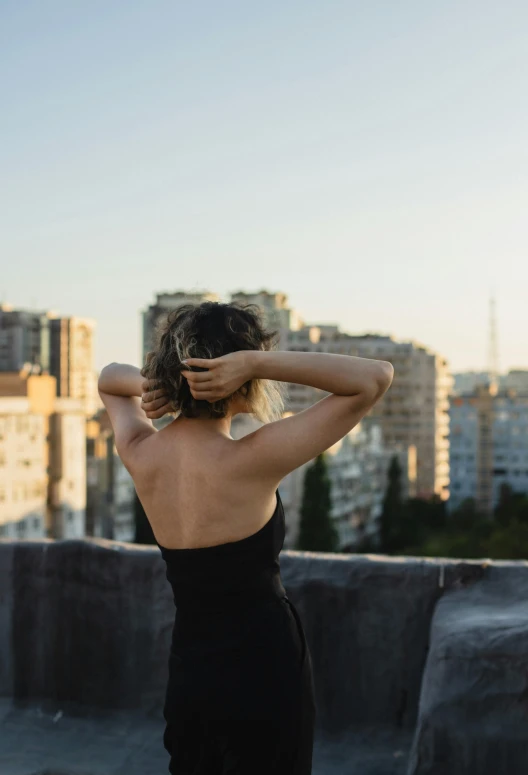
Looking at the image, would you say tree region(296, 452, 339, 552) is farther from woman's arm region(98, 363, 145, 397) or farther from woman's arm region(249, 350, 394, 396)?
woman's arm region(249, 350, 394, 396)

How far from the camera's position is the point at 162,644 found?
3.59 m

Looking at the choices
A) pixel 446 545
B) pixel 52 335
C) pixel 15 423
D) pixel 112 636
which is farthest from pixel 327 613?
pixel 52 335

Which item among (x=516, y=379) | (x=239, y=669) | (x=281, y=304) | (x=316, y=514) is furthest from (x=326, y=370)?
(x=516, y=379)

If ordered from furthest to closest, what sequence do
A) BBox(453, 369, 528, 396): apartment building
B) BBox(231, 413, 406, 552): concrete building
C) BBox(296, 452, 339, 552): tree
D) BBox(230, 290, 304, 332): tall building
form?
BBox(453, 369, 528, 396): apartment building
BBox(230, 290, 304, 332): tall building
BBox(231, 413, 406, 552): concrete building
BBox(296, 452, 339, 552): tree

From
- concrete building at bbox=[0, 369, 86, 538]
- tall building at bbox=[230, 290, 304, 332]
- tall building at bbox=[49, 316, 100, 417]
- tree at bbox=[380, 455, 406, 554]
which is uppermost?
tall building at bbox=[230, 290, 304, 332]

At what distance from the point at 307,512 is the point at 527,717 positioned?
40.6 m

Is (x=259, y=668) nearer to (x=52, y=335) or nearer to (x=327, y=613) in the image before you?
(x=327, y=613)

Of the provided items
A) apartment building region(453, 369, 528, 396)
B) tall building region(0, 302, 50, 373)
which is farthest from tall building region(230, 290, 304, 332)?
apartment building region(453, 369, 528, 396)

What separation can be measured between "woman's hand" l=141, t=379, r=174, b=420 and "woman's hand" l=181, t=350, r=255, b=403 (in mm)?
105

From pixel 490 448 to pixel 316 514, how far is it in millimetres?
49908

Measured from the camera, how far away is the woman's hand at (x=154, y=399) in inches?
79.3

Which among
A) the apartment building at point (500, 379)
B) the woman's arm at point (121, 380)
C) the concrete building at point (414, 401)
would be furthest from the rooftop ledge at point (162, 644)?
the apartment building at point (500, 379)

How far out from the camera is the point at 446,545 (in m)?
51.8

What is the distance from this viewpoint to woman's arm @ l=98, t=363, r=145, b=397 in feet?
7.63
